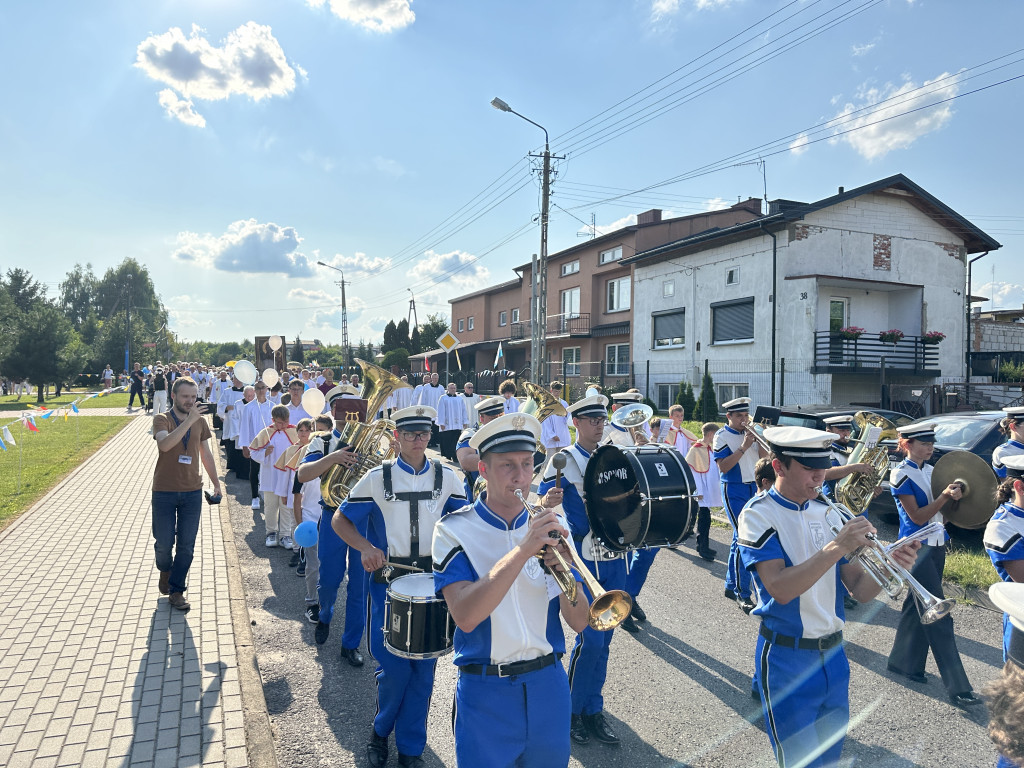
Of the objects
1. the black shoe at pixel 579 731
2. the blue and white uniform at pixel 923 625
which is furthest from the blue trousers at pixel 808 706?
the blue and white uniform at pixel 923 625

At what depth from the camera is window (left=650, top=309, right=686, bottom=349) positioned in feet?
89.6

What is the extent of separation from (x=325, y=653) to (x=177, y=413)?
2.70m

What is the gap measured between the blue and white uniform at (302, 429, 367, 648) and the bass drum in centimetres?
203

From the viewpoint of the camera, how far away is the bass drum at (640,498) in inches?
153

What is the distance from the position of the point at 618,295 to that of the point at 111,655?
30130 mm

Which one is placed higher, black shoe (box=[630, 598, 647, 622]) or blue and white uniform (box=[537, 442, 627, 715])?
blue and white uniform (box=[537, 442, 627, 715])

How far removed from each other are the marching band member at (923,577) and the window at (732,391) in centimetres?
1825

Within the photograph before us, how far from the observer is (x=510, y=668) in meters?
2.54

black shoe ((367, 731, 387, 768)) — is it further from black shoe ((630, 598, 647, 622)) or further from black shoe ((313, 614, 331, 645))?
black shoe ((630, 598, 647, 622))

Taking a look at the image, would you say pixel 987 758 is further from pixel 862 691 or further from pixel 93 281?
pixel 93 281

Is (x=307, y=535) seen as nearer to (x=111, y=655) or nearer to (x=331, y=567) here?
(x=331, y=567)

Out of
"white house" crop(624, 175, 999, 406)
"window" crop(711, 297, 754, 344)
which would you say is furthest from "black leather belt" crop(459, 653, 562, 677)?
"window" crop(711, 297, 754, 344)

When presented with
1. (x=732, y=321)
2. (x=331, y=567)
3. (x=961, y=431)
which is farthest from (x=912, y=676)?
(x=732, y=321)

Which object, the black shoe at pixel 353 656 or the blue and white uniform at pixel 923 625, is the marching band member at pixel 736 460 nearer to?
the blue and white uniform at pixel 923 625
